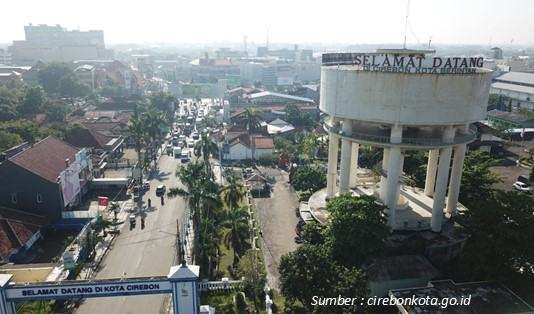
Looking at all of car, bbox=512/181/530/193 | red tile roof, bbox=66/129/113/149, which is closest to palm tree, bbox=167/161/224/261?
red tile roof, bbox=66/129/113/149

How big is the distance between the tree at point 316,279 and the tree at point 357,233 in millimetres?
2123

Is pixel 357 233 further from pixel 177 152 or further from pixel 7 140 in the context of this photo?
pixel 7 140

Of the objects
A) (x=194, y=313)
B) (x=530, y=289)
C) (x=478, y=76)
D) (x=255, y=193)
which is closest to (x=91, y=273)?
(x=194, y=313)

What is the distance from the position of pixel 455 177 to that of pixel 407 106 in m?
13.2

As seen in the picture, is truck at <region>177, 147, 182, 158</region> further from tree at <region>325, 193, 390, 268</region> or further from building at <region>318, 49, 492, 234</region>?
tree at <region>325, 193, 390, 268</region>

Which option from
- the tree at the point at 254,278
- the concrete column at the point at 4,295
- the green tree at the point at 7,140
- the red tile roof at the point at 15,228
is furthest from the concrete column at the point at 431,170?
the green tree at the point at 7,140

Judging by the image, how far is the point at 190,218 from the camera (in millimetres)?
53156

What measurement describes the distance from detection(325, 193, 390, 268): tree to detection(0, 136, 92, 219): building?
35177mm

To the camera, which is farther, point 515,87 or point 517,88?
point 515,87

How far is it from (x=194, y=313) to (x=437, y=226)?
29.7 metres

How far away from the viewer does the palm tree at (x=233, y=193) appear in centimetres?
5791

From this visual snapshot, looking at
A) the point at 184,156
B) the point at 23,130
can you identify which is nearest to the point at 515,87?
the point at 184,156

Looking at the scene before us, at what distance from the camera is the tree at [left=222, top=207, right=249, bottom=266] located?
46094mm

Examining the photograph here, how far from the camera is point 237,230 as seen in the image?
47.1 meters
